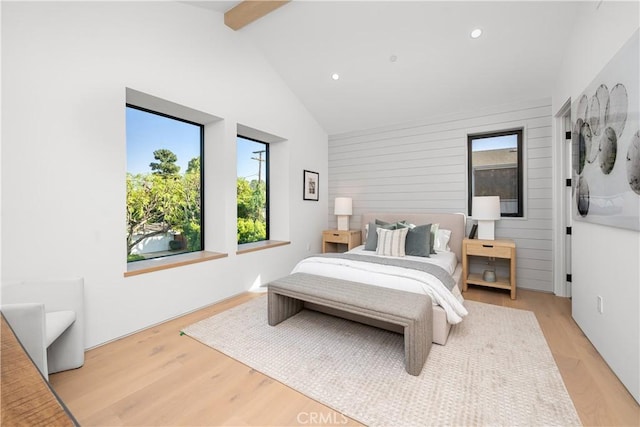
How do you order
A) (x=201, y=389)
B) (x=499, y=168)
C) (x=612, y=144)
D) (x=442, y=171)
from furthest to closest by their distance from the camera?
(x=442, y=171) < (x=499, y=168) < (x=612, y=144) < (x=201, y=389)

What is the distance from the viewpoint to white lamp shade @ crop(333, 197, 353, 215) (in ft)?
15.6

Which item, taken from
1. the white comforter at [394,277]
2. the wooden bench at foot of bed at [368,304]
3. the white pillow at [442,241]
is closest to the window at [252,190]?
the white comforter at [394,277]

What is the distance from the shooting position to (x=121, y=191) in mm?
2428

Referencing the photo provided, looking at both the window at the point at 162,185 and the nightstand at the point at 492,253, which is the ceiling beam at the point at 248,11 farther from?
the nightstand at the point at 492,253

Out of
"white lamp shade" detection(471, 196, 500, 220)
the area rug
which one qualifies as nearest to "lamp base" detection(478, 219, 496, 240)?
"white lamp shade" detection(471, 196, 500, 220)

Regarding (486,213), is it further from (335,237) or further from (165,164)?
(165,164)

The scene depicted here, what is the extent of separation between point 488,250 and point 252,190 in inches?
134

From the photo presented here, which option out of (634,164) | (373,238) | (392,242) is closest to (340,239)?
(373,238)

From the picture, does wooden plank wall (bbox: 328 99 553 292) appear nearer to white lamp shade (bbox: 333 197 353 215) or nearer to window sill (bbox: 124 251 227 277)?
white lamp shade (bbox: 333 197 353 215)

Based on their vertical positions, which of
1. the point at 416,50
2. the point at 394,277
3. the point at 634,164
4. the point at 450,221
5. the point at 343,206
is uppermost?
the point at 416,50

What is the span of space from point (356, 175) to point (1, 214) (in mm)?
4253

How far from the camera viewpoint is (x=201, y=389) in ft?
5.79

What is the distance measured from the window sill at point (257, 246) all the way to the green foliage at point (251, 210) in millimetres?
154

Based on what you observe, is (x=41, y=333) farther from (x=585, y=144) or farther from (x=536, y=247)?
(x=536, y=247)
